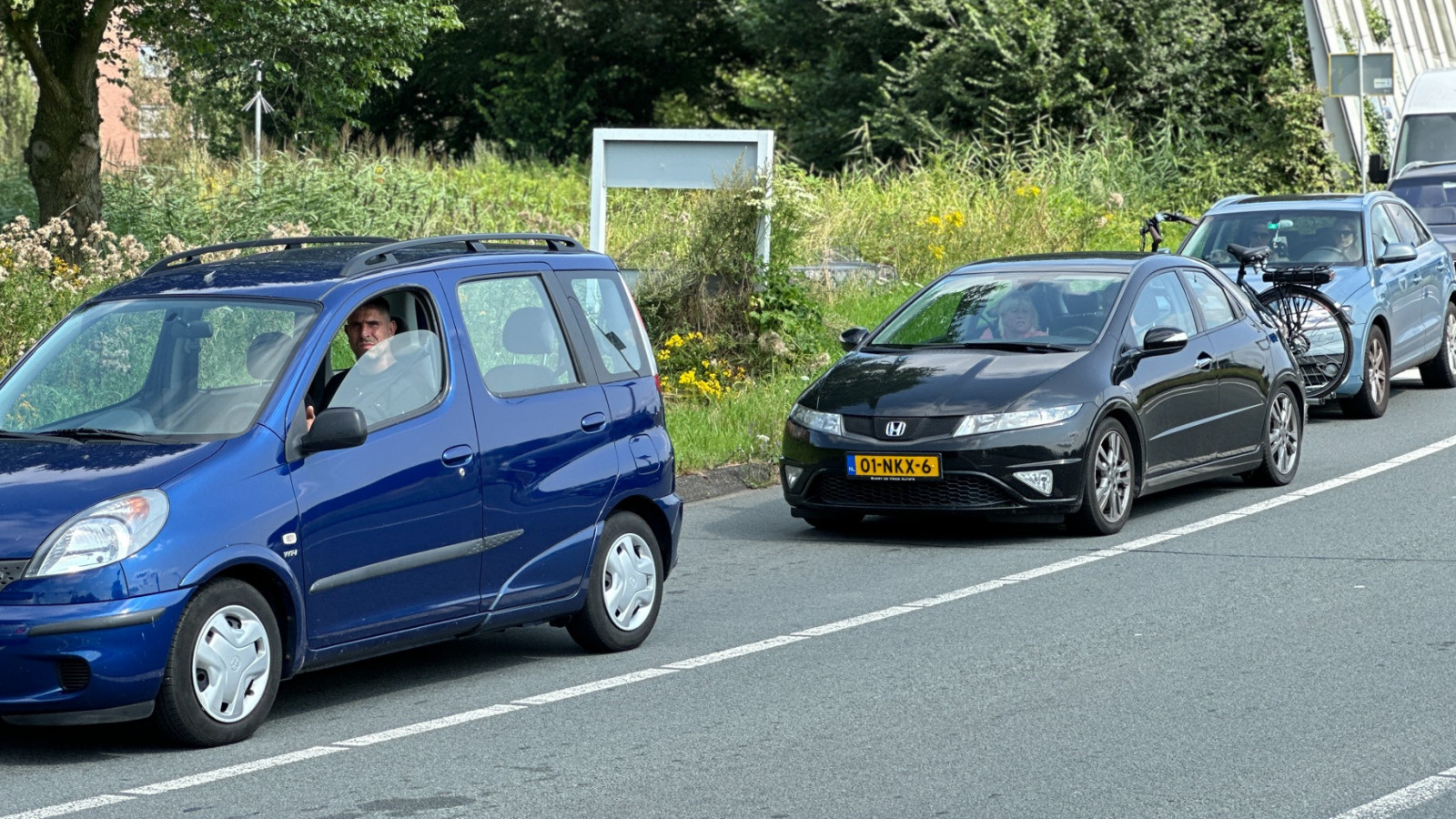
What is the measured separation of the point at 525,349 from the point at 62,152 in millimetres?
14615

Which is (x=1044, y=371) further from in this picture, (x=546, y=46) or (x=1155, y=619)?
(x=546, y=46)

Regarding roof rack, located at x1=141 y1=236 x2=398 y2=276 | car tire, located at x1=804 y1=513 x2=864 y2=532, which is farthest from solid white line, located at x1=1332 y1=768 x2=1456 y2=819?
car tire, located at x1=804 y1=513 x2=864 y2=532

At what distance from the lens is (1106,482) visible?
1078 centimetres

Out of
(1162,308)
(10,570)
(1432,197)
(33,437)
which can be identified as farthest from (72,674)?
(1432,197)

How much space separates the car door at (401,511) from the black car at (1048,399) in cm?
371

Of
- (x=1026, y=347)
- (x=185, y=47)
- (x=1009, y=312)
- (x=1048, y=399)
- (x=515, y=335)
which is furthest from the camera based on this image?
(x=185, y=47)

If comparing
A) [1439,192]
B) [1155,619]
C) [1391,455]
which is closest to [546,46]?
[1439,192]

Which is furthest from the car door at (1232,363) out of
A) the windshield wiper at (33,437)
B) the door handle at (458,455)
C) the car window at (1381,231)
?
the windshield wiper at (33,437)

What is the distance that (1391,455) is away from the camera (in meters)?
13.6

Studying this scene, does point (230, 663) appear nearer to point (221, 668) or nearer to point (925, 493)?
point (221, 668)

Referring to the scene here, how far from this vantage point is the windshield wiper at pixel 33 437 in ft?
22.2

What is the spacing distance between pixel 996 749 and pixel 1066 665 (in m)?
1.35

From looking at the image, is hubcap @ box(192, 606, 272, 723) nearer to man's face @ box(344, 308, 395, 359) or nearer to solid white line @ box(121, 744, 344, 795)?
solid white line @ box(121, 744, 344, 795)

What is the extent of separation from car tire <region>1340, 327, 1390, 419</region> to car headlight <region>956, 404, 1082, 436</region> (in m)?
6.21
